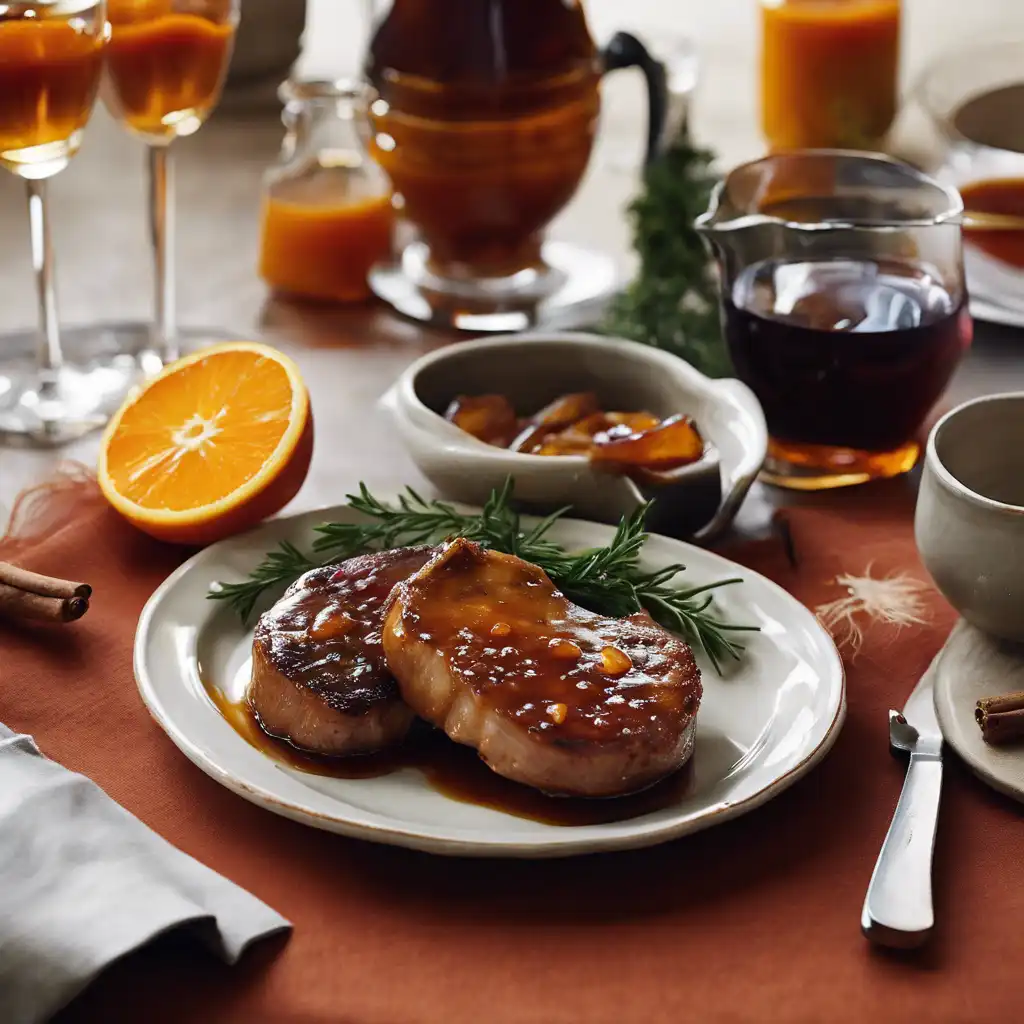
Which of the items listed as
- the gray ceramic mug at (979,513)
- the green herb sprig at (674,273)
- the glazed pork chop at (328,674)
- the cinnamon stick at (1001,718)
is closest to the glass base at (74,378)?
the green herb sprig at (674,273)

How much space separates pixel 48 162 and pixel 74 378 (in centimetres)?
32

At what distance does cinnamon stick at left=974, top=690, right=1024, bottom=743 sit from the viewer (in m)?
1.20

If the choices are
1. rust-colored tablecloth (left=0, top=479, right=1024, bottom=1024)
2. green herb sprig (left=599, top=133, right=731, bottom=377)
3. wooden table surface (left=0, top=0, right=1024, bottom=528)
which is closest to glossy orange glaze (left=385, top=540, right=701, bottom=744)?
rust-colored tablecloth (left=0, top=479, right=1024, bottom=1024)

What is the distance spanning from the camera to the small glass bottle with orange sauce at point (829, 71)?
2471 mm

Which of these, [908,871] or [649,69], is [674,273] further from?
[908,871]

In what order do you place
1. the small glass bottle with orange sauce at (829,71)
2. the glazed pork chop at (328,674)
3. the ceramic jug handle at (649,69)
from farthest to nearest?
the small glass bottle with orange sauce at (829,71)
the ceramic jug handle at (649,69)
the glazed pork chop at (328,674)

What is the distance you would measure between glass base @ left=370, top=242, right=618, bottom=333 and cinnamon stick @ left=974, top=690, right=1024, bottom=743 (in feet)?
3.45

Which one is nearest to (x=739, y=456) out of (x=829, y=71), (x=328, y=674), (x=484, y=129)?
(x=328, y=674)

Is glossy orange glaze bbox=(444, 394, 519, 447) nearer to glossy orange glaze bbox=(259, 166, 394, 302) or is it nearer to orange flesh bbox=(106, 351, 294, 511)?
orange flesh bbox=(106, 351, 294, 511)

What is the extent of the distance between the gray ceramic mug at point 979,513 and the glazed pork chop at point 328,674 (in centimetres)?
48

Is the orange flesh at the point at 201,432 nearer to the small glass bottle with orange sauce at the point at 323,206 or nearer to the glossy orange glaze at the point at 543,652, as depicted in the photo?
the glossy orange glaze at the point at 543,652

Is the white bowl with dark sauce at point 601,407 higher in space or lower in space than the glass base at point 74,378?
higher

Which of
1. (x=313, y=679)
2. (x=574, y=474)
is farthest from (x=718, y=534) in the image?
(x=313, y=679)

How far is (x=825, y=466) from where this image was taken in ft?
5.71
